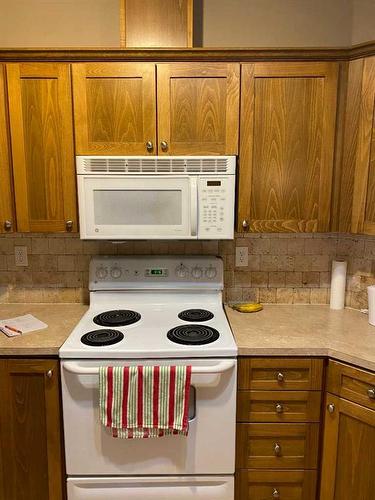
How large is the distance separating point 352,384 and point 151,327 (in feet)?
2.94

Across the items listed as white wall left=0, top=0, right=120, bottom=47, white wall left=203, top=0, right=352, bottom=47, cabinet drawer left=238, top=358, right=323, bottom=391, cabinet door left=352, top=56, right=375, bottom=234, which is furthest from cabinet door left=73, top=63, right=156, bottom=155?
cabinet drawer left=238, top=358, right=323, bottom=391

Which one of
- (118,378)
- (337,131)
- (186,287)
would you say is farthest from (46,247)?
(337,131)

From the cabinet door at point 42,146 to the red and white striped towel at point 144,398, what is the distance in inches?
29.9

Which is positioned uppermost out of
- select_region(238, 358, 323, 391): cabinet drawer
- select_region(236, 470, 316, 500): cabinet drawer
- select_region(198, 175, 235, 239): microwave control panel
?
select_region(198, 175, 235, 239): microwave control panel

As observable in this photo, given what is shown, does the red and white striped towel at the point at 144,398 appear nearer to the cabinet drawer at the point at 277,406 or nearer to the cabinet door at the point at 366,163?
the cabinet drawer at the point at 277,406

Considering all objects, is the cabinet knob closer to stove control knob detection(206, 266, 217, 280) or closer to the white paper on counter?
stove control knob detection(206, 266, 217, 280)

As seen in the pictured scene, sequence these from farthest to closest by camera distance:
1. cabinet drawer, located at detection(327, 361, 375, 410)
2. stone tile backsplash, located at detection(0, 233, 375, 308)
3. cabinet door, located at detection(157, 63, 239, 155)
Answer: stone tile backsplash, located at detection(0, 233, 375, 308) → cabinet door, located at detection(157, 63, 239, 155) → cabinet drawer, located at detection(327, 361, 375, 410)

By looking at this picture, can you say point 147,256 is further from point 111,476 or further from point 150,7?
point 150,7

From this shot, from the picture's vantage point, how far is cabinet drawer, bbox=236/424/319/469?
5.58 ft

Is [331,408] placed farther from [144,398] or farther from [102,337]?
[102,337]

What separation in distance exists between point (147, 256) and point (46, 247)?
1.92ft

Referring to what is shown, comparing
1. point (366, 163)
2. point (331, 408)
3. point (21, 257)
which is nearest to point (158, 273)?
point (21, 257)

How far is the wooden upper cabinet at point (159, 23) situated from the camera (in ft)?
6.03

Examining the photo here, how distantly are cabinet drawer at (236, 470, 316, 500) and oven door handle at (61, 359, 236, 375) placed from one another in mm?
546
